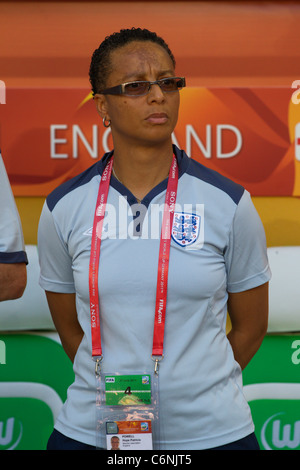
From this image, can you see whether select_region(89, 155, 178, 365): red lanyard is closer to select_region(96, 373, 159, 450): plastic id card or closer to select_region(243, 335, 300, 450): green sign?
select_region(96, 373, 159, 450): plastic id card

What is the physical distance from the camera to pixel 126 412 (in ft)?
4.85

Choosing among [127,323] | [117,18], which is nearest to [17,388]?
[127,323]

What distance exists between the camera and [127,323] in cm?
145

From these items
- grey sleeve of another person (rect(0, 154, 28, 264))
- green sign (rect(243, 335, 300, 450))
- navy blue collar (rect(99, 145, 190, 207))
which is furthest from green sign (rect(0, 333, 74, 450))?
navy blue collar (rect(99, 145, 190, 207))

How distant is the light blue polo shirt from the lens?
56.8 inches

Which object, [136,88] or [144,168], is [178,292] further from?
[136,88]

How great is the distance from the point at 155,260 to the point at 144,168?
283mm

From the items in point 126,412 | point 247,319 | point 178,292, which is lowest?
point 126,412

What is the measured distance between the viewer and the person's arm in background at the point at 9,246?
156cm

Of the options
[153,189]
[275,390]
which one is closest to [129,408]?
[153,189]

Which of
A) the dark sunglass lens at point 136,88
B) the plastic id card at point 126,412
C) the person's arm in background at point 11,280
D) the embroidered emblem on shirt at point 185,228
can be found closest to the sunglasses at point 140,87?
the dark sunglass lens at point 136,88

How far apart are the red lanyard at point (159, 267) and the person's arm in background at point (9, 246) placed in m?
0.21

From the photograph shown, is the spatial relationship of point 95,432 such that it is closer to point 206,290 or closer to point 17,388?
point 206,290
